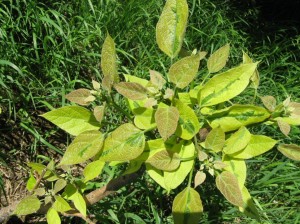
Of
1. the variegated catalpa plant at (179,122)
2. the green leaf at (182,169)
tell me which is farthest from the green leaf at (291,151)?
the green leaf at (182,169)

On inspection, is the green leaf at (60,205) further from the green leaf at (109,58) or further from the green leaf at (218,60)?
the green leaf at (218,60)

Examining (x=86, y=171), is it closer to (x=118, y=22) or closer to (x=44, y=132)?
(x=44, y=132)

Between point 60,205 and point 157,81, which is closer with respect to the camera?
point 157,81

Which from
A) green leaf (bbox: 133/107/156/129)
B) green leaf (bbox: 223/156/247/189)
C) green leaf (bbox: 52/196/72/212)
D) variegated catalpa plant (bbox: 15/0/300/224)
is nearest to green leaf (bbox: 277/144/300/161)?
variegated catalpa plant (bbox: 15/0/300/224)

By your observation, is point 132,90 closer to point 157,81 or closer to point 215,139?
point 157,81

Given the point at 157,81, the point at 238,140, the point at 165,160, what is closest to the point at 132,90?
the point at 157,81
